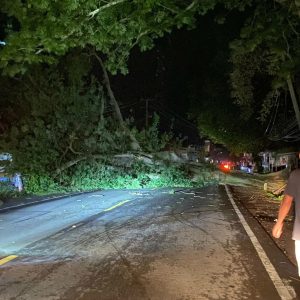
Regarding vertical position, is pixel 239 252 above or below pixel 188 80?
below

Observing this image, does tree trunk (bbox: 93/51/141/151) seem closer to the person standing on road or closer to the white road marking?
the white road marking

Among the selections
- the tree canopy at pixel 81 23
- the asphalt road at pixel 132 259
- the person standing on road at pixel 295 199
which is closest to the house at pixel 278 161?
the asphalt road at pixel 132 259

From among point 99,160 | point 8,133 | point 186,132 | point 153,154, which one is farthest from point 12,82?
point 186,132

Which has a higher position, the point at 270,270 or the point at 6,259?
the point at 270,270

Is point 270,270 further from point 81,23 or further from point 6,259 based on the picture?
point 81,23

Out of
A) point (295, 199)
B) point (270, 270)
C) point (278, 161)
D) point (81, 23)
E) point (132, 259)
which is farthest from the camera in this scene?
point (278, 161)

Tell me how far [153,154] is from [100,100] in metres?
4.15

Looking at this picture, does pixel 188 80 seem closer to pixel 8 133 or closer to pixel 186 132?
pixel 186 132

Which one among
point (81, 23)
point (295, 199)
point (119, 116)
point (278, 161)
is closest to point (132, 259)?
point (295, 199)

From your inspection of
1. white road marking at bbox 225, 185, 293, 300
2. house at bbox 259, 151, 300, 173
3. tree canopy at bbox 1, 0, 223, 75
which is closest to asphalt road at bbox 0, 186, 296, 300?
white road marking at bbox 225, 185, 293, 300

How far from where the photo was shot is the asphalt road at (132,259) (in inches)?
226

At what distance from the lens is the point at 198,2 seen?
33.2 feet

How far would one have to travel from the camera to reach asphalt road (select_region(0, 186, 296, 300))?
18.8ft

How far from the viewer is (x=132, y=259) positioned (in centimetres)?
741
